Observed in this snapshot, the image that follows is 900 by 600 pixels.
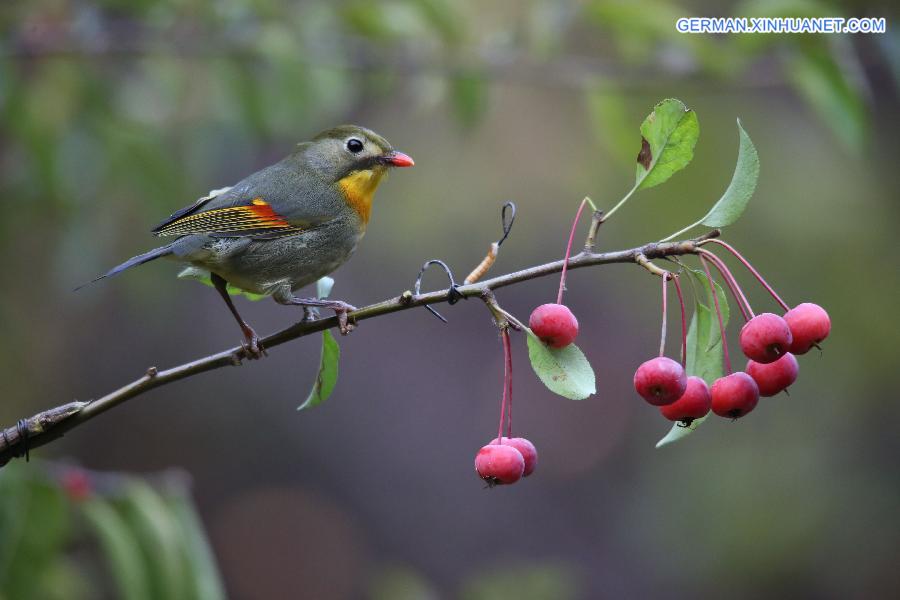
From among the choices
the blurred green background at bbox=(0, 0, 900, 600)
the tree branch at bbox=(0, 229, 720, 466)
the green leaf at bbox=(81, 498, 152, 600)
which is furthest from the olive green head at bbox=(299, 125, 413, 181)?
the tree branch at bbox=(0, 229, 720, 466)

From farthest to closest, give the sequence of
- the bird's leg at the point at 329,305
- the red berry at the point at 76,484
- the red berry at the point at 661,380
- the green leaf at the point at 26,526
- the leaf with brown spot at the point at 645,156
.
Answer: the red berry at the point at 76,484
the green leaf at the point at 26,526
the bird's leg at the point at 329,305
the leaf with brown spot at the point at 645,156
the red berry at the point at 661,380

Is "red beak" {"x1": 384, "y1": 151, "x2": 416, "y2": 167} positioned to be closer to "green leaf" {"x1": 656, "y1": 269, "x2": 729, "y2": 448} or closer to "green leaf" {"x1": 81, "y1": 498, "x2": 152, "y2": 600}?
"green leaf" {"x1": 81, "y1": 498, "x2": 152, "y2": 600}

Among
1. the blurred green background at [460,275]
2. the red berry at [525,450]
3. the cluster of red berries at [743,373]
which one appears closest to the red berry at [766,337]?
the cluster of red berries at [743,373]

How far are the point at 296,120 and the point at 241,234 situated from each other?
2.91 ft

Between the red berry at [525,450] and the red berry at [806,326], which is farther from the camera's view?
the red berry at [525,450]

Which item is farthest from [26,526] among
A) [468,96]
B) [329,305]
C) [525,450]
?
[468,96]

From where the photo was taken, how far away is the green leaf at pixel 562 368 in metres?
1.64

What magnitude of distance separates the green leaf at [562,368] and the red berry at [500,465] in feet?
0.56

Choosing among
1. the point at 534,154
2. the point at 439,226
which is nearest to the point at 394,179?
the point at 439,226

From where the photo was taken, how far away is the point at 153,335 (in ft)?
23.6

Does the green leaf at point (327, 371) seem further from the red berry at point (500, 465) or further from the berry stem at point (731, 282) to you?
the berry stem at point (731, 282)

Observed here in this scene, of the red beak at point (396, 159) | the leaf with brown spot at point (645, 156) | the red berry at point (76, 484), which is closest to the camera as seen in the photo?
the leaf with brown spot at point (645, 156)

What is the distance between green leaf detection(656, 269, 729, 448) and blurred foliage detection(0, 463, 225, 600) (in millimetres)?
1392

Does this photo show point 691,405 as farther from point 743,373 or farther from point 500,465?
point 500,465
